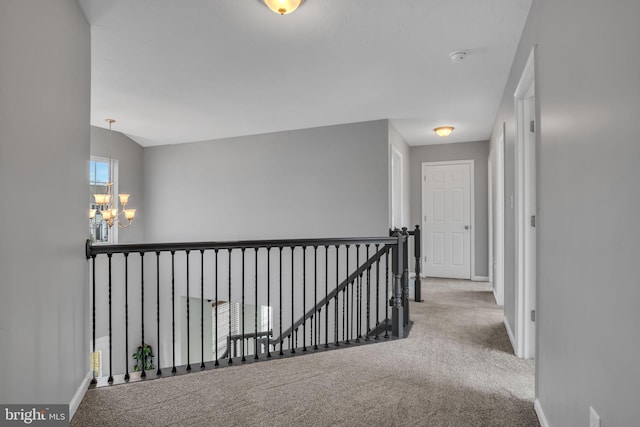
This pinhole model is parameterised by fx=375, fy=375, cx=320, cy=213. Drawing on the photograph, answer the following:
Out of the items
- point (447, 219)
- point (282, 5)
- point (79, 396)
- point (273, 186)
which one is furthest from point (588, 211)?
point (447, 219)

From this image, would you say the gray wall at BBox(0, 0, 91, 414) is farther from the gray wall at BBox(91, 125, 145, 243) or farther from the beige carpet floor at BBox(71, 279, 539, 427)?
the gray wall at BBox(91, 125, 145, 243)

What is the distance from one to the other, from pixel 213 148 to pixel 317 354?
4326mm

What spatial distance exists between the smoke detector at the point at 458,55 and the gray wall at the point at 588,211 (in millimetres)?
877

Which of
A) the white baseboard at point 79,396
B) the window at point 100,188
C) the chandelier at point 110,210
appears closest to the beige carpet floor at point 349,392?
the white baseboard at point 79,396

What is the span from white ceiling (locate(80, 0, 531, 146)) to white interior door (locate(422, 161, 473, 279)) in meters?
1.61

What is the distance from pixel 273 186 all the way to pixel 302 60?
283 cm

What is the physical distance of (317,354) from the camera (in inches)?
113

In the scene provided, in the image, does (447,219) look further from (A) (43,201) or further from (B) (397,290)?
(A) (43,201)

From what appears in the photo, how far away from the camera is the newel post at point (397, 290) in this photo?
129 inches

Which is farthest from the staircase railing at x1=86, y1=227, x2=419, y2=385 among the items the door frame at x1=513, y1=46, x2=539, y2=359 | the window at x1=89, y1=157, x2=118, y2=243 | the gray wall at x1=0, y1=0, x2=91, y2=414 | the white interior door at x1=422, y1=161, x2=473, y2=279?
the gray wall at x1=0, y1=0, x2=91, y2=414

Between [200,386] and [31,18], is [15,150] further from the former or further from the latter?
[200,386]

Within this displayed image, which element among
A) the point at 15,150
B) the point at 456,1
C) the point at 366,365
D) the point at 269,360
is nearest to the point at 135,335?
the point at 269,360
